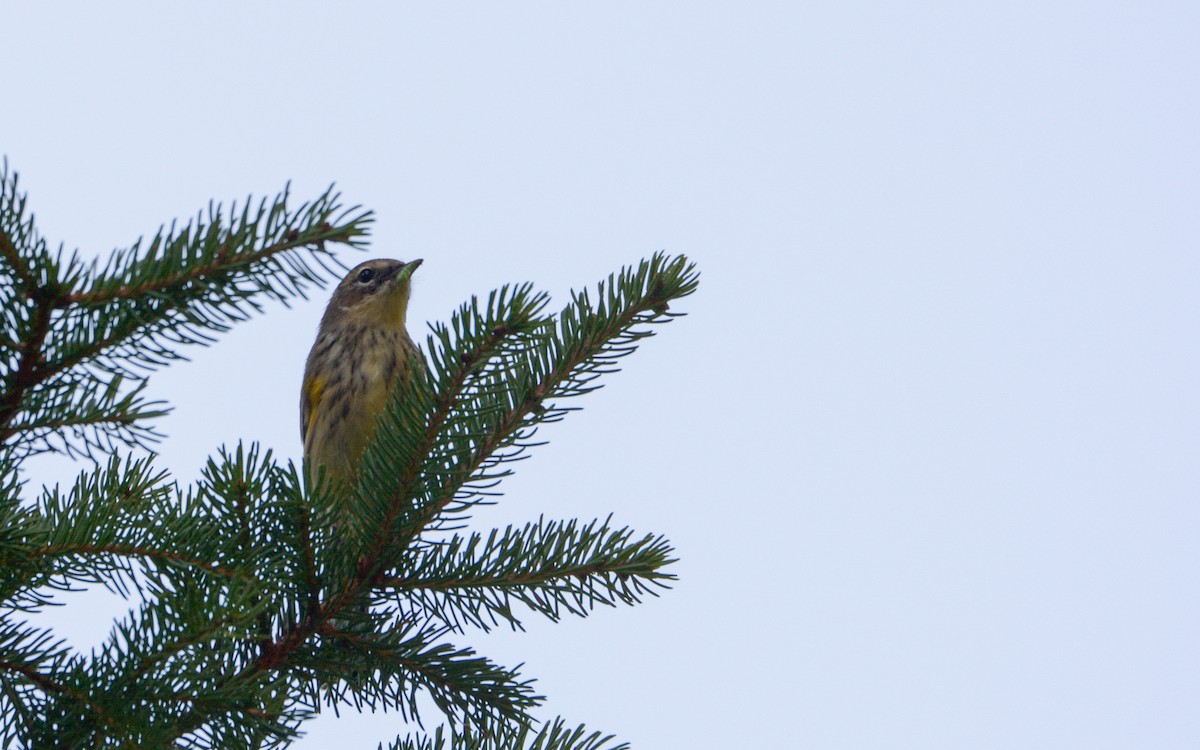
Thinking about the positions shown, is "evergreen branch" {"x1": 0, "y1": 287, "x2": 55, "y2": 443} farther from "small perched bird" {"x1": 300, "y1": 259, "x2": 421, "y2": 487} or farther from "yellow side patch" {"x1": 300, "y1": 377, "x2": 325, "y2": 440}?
"yellow side patch" {"x1": 300, "y1": 377, "x2": 325, "y2": 440}

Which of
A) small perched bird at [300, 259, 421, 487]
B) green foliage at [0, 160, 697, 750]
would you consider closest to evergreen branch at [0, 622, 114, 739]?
→ green foliage at [0, 160, 697, 750]

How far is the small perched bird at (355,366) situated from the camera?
21.0 feet

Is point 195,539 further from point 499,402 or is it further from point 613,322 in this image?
point 613,322

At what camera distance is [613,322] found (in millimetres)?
2846

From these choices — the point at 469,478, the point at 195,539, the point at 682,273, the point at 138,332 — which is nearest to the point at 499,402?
the point at 469,478

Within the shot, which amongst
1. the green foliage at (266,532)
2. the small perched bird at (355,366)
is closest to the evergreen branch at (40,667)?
the green foliage at (266,532)

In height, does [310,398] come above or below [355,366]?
below

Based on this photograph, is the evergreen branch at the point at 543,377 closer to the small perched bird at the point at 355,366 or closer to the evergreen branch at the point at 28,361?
the evergreen branch at the point at 28,361

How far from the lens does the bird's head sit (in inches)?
278

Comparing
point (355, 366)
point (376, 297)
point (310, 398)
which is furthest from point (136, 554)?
point (376, 297)

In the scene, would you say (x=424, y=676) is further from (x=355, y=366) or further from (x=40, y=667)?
(x=355, y=366)

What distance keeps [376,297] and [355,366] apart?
0.55 metres

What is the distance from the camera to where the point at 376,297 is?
712cm

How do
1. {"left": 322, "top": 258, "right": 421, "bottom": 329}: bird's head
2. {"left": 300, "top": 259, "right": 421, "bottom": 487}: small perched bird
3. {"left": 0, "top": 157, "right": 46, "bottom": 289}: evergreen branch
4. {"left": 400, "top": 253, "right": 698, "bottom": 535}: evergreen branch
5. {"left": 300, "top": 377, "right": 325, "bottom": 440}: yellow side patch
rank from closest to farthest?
{"left": 0, "top": 157, "right": 46, "bottom": 289}: evergreen branch → {"left": 400, "top": 253, "right": 698, "bottom": 535}: evergreen branch → {"left": 300, "top": 259, "right": 421, "bottom": 487}: small perched bird → {"left": 300, "top": 377, "right": 325, "bottom": 440}: yellow side patch → {"left": 322, "top": 258, "right": 421, "bottom": 329}: bird's head
